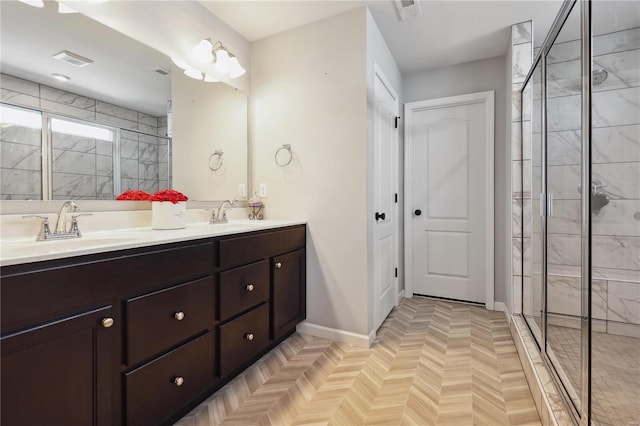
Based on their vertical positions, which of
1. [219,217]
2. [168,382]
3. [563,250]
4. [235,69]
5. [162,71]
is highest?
[235,69]

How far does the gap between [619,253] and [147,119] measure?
245 cm

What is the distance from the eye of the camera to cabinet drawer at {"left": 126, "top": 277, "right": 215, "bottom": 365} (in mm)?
1168

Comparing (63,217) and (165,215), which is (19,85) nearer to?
(63,217)

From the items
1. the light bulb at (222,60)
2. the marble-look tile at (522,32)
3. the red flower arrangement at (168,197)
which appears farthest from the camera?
the marble-look tile at (522,32)

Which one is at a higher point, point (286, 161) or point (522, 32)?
point (522, 32)

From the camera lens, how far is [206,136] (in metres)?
2.27

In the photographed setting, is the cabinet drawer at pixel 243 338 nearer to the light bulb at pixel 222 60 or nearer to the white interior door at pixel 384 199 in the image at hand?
the white interior door at pixel 384 199

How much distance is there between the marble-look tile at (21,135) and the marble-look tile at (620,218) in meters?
2.36

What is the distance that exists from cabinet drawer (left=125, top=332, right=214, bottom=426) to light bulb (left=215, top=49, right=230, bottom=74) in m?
1.81

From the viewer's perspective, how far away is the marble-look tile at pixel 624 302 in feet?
4.15

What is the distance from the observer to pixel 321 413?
58.7 inches

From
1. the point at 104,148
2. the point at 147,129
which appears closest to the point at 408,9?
the point at 147,129

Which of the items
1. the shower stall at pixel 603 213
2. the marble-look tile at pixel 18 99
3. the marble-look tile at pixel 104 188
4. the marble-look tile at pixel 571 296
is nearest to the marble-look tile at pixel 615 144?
the shower stall at pixel 603 213

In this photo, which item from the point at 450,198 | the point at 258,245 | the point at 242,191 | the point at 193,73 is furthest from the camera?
the point at 450,198
